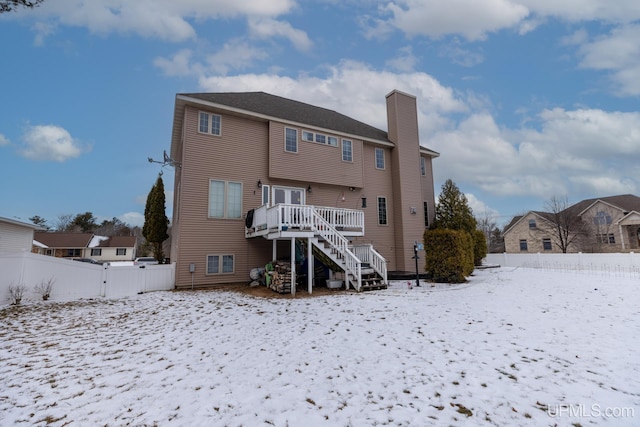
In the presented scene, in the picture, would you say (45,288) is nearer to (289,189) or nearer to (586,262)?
(289,189)

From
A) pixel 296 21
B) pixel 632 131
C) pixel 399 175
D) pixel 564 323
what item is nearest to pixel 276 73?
pixel 296 21

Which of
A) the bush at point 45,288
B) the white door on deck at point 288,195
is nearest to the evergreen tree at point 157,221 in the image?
the bush at point 45,288

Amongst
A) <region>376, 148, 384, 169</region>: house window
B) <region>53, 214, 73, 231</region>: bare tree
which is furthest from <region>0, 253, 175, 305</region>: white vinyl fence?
<region>53, 214, 73, 231</region>: bare tree

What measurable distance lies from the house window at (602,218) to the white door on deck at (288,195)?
33.9 m

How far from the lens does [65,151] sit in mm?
45438

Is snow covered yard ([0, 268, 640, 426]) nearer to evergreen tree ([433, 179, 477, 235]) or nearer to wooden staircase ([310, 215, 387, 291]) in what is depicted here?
wooden staircase ([310, 215, 387, 291])

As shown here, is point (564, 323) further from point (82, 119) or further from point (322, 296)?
point (82, 119)

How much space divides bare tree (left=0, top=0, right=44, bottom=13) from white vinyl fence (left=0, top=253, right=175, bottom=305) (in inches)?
286

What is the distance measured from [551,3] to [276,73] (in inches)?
591

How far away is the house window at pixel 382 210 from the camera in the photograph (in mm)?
16359

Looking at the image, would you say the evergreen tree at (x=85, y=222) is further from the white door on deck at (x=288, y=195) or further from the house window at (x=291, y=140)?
the house window at (x=291, y=140)

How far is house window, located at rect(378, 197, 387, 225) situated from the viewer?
16.4m

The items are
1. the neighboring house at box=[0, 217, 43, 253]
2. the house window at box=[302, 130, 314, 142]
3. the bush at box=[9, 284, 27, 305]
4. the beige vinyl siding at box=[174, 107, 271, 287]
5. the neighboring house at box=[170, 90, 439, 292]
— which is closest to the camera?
the bush at box=[9, 284, 27, 305]

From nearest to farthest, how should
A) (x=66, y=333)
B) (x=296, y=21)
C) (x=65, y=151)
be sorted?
(x=66, y=333), (x=296, y=21), (x=65, y=151)
